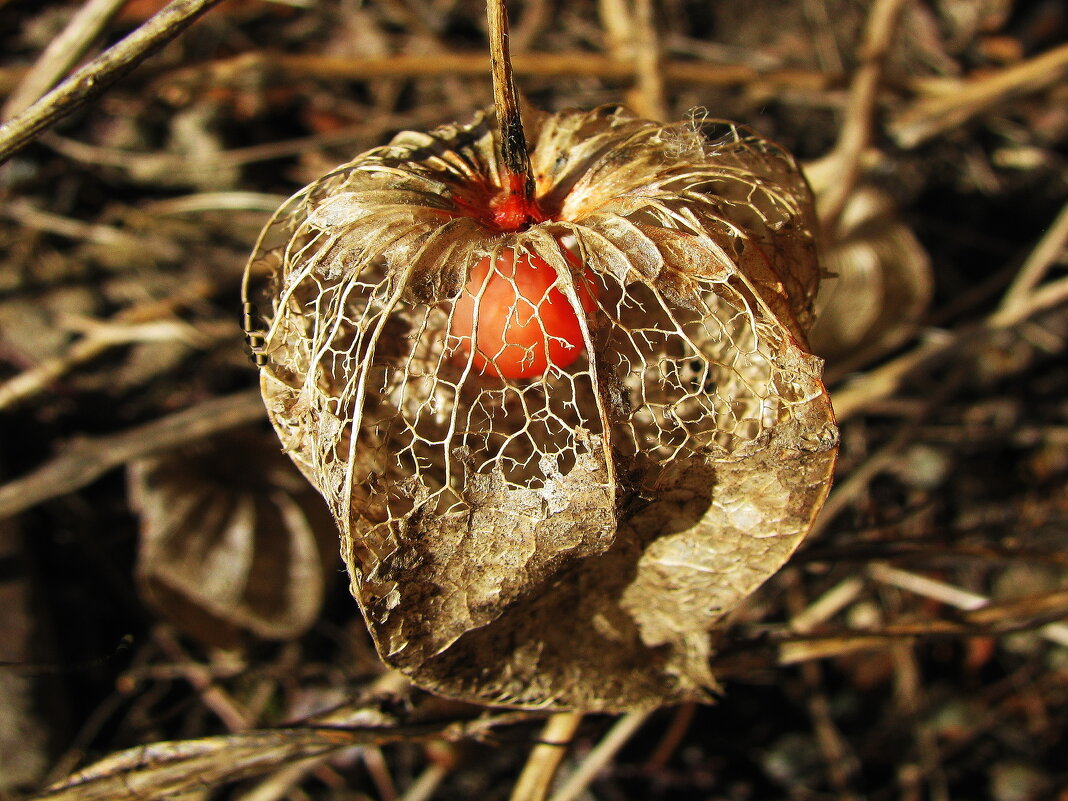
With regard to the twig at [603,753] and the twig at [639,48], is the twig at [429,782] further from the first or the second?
the twig at [639,48]

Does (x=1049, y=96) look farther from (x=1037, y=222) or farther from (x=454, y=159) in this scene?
(x=454, y=159)

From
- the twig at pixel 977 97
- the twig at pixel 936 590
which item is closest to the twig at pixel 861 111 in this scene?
the twig at pixel 977 97

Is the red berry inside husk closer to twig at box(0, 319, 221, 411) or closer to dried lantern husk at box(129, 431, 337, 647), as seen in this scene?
dried lantern husk at box(129, 431, 337, 647)

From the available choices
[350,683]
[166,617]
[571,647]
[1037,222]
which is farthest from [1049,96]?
[166,617]

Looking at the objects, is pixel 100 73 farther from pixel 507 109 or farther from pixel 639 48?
pixel 639 48

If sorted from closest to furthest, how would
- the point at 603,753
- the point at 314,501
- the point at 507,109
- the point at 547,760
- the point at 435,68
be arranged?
the point at 507,109
the point at 547,760
the point at 603,753
the point at 314,501
the point at 435,68

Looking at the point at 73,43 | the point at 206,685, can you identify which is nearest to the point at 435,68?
the point at 73,43
